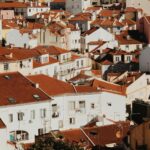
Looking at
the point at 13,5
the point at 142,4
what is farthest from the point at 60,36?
the point at 13,5

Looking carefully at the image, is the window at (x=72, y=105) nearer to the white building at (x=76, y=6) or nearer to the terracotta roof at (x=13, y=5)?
the white building at (x=76, y=6)

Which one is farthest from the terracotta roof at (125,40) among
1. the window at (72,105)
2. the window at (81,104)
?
the window at (72,105)

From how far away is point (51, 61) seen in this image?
186 ft

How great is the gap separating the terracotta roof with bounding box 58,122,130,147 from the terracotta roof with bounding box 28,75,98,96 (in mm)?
4520

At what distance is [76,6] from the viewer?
109562 millimetres

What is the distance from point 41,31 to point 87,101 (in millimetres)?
27663

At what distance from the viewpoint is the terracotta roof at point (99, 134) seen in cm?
3475

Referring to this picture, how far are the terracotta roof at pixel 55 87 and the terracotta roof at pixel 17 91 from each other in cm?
114

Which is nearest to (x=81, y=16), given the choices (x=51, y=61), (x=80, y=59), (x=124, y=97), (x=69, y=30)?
(x=69, y=30)

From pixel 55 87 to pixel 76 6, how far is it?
6884cm

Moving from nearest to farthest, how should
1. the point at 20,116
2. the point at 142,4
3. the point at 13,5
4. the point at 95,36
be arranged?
the point at 20,116 < the point at 95,36 < the point at 142,4 < the point at 13,5

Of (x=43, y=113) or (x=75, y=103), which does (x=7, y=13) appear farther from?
(x=43, y=113)

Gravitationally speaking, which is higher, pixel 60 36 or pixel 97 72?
pixel 60 36

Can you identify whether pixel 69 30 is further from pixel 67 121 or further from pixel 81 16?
pixel 67 121
